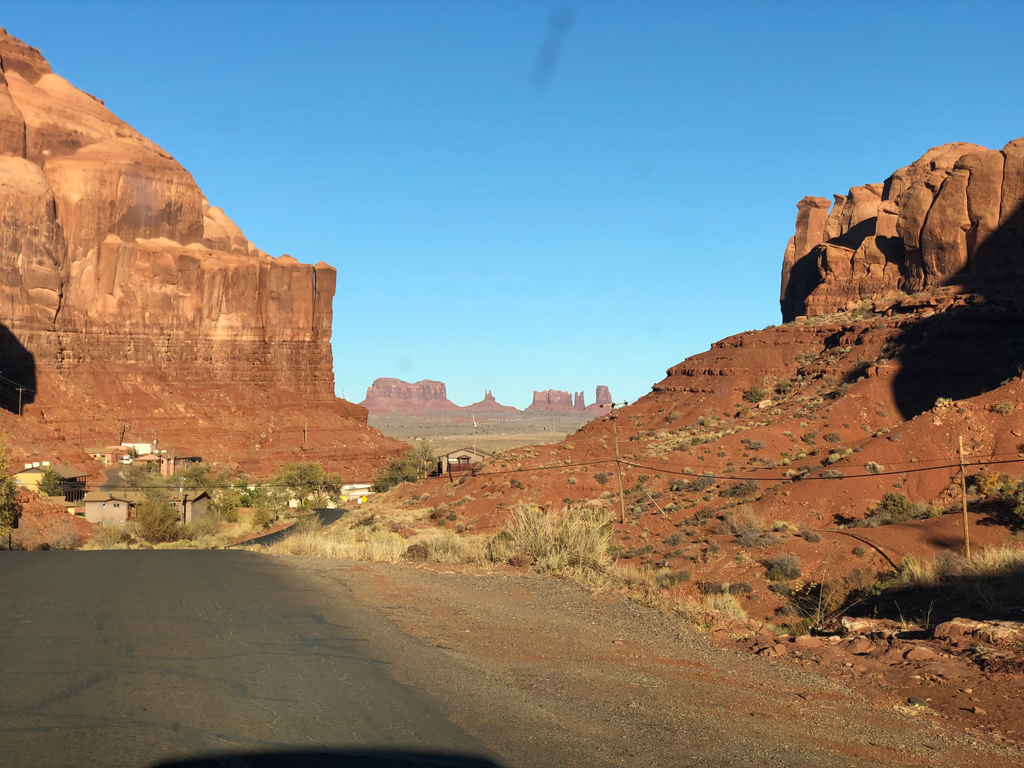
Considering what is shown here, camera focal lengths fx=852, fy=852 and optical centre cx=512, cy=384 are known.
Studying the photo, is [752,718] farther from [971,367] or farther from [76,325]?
[76,325]

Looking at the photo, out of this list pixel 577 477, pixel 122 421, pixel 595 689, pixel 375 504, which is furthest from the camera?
pixel 122 421

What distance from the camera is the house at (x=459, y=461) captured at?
75.4m

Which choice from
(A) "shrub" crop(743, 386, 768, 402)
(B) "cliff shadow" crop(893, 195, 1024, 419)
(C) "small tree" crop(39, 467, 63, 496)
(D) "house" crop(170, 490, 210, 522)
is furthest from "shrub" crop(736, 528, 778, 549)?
(C) "small tree" crop(39, 467, 63, 496)

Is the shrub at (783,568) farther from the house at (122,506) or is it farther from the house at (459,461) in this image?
the house at (459,461)

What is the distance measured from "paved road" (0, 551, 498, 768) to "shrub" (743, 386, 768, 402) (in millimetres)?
53190

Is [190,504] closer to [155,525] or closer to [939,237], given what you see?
[155,525]

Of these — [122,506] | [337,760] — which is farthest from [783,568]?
[122,506]

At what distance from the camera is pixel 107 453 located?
79.2 meters

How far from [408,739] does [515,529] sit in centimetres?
1125

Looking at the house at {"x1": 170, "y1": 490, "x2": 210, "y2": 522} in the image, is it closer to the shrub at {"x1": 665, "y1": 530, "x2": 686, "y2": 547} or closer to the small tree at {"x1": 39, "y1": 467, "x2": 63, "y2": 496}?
the small tree at {"x1": 39, "y1": 467, "x2": 63, "y2": 496}

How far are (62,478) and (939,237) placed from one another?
70522mm

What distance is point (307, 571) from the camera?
1505 centimetres

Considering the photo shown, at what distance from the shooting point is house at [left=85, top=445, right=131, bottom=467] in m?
78.1

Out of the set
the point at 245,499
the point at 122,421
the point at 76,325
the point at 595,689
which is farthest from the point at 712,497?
the point at 76,325
